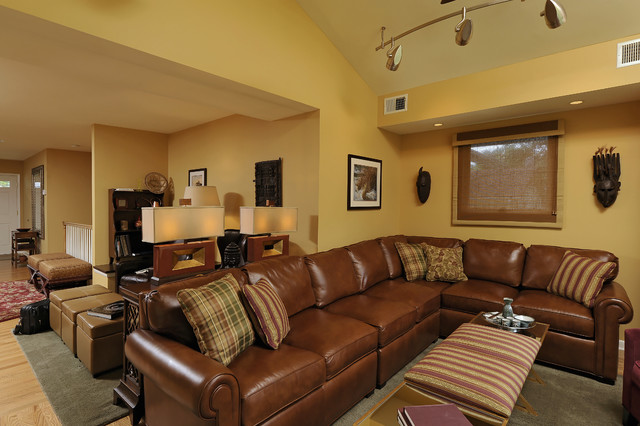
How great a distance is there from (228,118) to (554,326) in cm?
444

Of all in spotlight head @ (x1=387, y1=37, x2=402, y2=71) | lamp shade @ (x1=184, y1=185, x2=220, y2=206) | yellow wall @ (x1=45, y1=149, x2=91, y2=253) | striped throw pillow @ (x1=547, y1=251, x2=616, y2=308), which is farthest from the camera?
yellow wall @ (x1=45, y1=149, x2=91, y2=253)

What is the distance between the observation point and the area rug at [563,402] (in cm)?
221

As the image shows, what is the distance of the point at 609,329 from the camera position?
265 centimetres

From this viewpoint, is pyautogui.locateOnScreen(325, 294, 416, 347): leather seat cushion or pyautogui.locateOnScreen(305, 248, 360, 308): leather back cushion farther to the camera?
pyautogui.locateOnScreen(305, 248, 360, 308): leather back cushion

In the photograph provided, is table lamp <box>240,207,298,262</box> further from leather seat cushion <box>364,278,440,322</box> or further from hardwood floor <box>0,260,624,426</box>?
hardwood floor <box>0,260,624,426</box>

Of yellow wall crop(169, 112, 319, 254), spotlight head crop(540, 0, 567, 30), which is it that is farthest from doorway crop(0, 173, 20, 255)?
spotlight head crop(540, 0, 567, 30)

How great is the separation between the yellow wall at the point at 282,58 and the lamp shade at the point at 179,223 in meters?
1.05

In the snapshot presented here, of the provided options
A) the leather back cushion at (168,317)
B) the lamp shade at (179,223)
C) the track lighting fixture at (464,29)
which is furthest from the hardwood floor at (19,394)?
the track lighting fixture at (464,29)

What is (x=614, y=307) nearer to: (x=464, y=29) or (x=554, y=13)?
(x=554, y=13)

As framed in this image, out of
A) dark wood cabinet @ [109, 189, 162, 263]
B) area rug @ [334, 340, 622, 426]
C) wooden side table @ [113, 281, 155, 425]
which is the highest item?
dark wood cabinet @ [109, 189, 162, 263]

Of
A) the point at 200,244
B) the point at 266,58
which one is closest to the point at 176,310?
the point at 200,244

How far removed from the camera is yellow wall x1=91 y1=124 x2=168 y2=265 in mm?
5129

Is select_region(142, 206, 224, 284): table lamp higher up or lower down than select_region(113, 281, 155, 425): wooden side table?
higher up

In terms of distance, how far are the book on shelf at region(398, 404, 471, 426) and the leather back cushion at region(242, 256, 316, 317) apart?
4.09 ft
